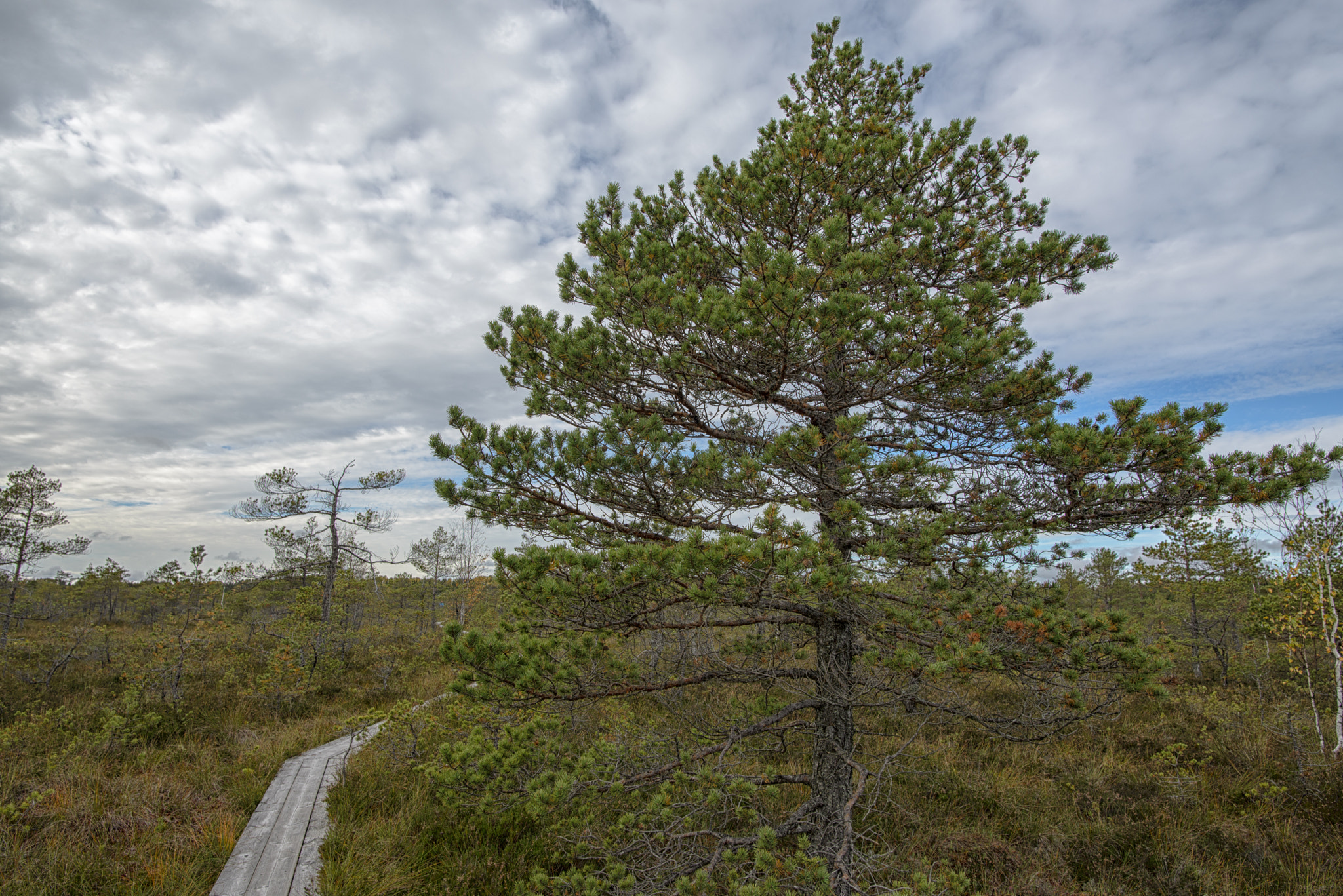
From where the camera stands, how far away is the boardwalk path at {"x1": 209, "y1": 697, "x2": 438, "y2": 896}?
14.4 feet

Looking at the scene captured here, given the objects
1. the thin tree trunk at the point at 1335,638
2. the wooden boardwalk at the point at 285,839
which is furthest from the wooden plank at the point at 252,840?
the thin tree trunk at the point at 1335,638

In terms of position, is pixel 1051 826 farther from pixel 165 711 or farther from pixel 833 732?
pixel 165 711

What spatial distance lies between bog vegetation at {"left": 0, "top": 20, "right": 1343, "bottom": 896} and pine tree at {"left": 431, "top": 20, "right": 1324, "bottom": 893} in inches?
1.2

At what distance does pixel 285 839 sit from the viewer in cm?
511

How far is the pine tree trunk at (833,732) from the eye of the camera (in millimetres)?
4137

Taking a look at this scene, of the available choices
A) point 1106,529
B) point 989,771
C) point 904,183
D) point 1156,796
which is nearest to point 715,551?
point 1106,529

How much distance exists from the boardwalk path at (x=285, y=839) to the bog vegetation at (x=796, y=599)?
28cm

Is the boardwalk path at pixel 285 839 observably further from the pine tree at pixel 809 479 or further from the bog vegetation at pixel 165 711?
the pine tree at pixel 809 479

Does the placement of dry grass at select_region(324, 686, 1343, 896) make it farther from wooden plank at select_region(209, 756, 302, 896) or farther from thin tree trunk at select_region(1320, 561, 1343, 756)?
wooden plank at select_region(209, 756, 302, 896)

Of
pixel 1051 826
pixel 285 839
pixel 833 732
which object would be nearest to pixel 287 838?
pixel 285 839

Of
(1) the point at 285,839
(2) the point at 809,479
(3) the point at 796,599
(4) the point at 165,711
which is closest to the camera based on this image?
(3) the point at 796,599

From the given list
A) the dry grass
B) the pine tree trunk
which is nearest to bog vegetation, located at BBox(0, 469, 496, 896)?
the dry grass

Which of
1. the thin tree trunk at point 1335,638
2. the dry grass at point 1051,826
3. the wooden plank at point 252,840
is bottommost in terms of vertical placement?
the dry grass at point 1051,826

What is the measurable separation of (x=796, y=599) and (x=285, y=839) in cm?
573
